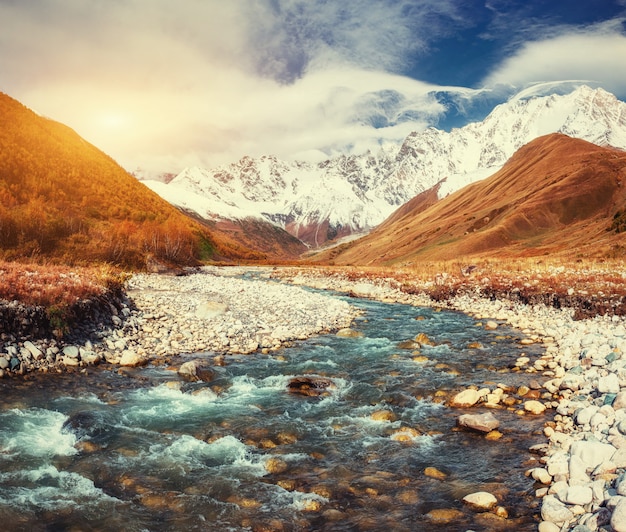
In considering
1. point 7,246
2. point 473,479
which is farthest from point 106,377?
point 7,246

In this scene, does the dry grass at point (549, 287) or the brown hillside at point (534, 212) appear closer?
the dry grass at point (549, 287)

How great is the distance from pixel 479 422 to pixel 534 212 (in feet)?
394

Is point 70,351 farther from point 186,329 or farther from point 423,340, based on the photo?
point 423,340

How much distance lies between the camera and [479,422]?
1270 centimetres

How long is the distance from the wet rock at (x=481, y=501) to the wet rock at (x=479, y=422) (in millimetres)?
3391

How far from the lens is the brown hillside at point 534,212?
9931 centimetres

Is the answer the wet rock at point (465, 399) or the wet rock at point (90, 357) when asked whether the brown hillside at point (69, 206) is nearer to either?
the wet rock at point (90, 357)

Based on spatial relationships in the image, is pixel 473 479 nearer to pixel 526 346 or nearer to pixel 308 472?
pixel 308 472

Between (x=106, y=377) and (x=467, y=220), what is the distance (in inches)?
5242

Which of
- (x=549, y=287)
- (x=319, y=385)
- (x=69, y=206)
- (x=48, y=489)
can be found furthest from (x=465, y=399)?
(x=69, y=206)

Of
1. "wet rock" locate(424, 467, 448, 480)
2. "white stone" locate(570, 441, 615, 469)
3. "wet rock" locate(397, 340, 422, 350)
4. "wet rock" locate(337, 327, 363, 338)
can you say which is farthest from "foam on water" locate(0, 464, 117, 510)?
"wet rock" locate(337, 327, 363, 338)

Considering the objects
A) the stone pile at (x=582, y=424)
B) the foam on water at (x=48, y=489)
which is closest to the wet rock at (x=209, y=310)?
the foam on water at (x=48, y=489)

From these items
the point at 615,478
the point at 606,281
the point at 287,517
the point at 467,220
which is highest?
the point at 467,220

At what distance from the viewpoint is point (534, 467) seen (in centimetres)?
1030
